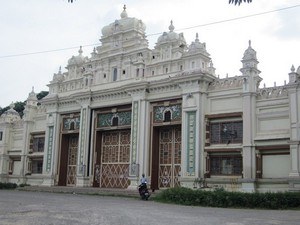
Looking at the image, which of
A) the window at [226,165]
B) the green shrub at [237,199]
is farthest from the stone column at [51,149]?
the green shrub at [237,199]

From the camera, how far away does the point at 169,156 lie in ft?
91.2

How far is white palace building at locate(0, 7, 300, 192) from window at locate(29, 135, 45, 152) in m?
0.09

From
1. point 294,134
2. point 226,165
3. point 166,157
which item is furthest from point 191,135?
point 294,134

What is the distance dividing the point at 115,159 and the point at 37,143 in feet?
31.3

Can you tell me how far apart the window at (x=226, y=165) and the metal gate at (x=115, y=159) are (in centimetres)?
694

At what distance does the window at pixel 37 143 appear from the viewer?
119ft

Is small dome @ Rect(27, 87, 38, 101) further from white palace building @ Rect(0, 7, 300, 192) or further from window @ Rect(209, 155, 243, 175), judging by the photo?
window @ Rect(209, 155, 243, 175)

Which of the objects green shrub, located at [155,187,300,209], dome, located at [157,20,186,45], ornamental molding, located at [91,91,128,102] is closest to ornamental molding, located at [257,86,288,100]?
green shrub, located at [155,187,300,209]

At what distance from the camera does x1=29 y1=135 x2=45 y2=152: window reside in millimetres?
36188

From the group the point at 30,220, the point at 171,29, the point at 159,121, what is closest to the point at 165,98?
the point at 159,121

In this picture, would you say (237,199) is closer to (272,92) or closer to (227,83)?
(272,92)

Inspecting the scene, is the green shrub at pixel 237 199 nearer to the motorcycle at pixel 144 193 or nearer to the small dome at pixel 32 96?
the motorcycle at pixel 144 193

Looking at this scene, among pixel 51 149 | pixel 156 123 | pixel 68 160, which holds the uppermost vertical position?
pixel 156 123

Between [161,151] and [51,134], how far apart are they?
10899 millimetres
